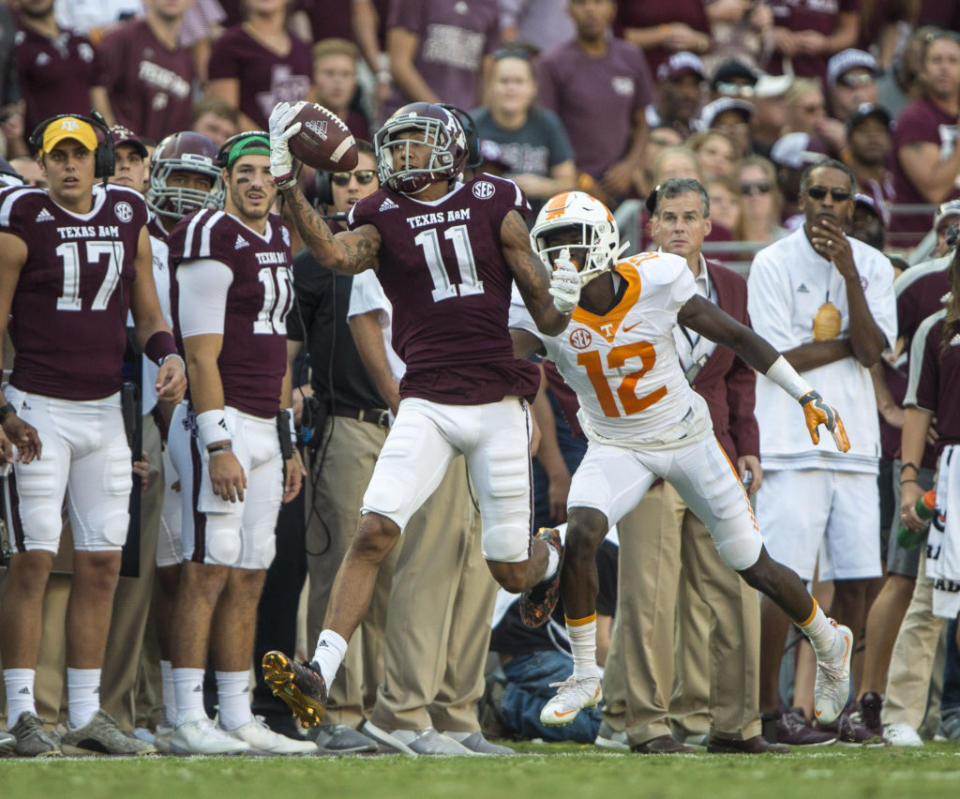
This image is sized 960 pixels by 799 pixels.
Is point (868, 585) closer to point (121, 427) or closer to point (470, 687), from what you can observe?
point (470, 687)

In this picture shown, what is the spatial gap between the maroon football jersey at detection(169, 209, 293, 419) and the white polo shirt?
2.30 m

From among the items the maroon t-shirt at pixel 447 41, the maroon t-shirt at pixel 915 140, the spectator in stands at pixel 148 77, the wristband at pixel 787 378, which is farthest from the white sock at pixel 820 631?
the maroon t-shirt at pixel 447 41

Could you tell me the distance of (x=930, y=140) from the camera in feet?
38.0

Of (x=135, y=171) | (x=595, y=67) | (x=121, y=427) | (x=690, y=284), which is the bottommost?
(x=121, y=427)

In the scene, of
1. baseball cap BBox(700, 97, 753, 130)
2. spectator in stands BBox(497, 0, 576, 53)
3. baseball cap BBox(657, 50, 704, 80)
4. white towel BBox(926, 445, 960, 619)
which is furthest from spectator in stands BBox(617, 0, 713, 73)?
white towel BBox(926, 445, 960, 619)

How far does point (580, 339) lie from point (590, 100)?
551 centimetres

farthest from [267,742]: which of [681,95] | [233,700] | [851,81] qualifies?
[851,81]

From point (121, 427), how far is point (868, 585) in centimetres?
390

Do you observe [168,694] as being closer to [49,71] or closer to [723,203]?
[49,71]

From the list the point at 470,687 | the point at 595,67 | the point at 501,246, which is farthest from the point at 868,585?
the point at 595,67

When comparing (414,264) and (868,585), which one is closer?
(414,264)

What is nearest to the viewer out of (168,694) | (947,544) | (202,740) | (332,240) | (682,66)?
(332,240)

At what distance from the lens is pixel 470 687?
23.3ft

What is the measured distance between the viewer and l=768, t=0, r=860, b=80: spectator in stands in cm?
1395
